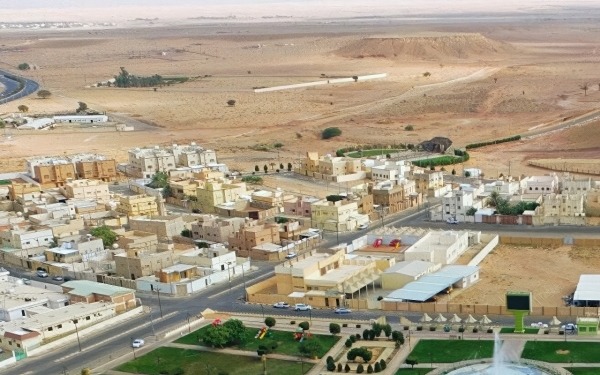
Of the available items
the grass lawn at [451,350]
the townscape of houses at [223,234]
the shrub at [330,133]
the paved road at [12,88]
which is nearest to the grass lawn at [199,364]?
the grass lawn at [451,350]

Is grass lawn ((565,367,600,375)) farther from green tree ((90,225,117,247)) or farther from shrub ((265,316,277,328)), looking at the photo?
green tree ((90,225,117,247))

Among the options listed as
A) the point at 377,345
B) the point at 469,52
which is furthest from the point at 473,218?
the point at 469,52

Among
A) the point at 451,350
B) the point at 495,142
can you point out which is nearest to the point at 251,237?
the point at 451,350

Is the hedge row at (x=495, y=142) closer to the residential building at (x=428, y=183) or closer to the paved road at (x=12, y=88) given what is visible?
the residential building at (x=428, y=183)

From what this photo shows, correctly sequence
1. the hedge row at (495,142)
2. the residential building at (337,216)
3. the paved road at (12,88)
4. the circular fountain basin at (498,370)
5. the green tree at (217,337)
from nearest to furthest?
the circular fountain basin at (498,370), the green tree at (217,337), the residential building at (337,216), the hedge row at (495,142), the paved road at (12,88)

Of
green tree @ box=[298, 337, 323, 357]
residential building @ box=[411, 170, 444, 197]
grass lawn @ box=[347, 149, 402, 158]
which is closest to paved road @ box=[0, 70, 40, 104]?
grass lawn @ box=[347, 149, 402, 158]

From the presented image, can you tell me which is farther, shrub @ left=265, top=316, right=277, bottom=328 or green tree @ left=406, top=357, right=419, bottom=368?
shrub @ left=265, top=316, right=277, bottom=328
